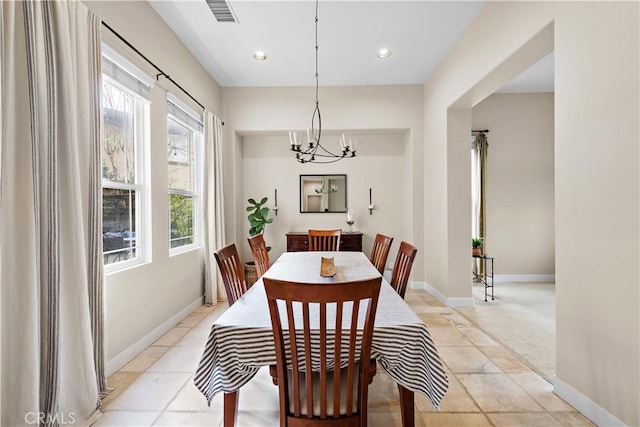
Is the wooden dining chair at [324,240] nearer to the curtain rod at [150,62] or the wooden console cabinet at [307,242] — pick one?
the wooden console cabinet at [307,242]

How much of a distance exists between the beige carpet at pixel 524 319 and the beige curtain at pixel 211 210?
118 inches

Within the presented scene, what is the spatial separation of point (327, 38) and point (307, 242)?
8.66ft

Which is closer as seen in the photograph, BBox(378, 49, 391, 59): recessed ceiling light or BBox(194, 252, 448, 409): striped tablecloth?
BBox(194, 252, 448, 409): striped tablecloth

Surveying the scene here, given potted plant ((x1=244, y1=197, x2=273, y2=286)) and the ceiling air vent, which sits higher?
the ceiling air vent

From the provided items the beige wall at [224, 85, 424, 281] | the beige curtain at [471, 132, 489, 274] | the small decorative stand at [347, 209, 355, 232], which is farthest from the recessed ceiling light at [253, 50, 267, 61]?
the beige curtain at [471, 132, 489, 274]

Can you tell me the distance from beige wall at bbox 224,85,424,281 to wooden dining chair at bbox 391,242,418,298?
259 centimetres

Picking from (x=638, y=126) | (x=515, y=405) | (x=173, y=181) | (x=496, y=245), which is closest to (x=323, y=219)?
(x=173, y=181)

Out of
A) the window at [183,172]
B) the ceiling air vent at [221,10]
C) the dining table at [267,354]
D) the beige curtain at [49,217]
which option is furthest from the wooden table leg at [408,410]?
the ceiling air vent at [221,10]

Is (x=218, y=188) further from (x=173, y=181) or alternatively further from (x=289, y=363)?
(x=289, y=363)

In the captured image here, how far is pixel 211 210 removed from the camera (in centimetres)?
395

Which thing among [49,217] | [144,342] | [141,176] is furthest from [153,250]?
[49,217]

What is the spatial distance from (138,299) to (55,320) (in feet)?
3.37

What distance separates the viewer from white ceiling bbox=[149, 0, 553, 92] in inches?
112

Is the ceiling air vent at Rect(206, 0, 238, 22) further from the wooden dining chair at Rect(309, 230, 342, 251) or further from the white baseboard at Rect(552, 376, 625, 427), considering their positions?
the white baseboard at Rect(552, 376, 625, 427)
